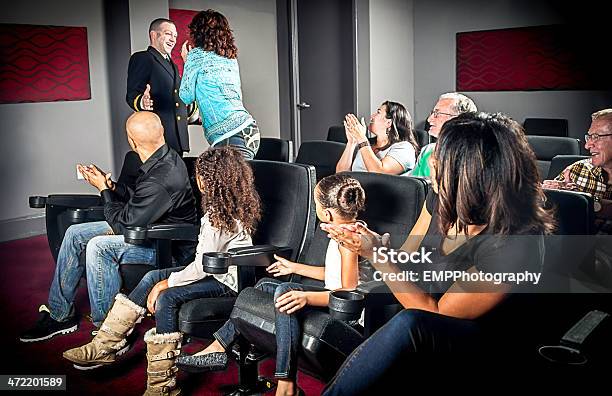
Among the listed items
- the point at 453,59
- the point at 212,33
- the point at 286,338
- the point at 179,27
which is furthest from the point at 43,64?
the point at 286,338

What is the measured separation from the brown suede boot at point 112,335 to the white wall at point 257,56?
4.15 m

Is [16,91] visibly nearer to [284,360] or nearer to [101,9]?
[101,9]

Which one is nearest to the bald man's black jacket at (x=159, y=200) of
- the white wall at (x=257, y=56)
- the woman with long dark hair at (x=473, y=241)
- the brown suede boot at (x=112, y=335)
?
the brown suede boot at (x=112, y=335)

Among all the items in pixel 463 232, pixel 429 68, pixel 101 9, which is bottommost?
pixel 463 232

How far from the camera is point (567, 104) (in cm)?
659

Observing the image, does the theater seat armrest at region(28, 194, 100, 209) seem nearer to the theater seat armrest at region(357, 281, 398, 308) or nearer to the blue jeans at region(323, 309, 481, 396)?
the theater seat armrest at region(357, 281, 398, 308)

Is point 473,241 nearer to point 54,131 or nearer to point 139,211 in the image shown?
point 139,211

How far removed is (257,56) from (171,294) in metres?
5.09

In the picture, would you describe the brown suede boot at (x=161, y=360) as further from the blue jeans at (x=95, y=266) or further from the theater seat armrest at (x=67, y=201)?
the theater seat armrest at (x=67, y=201)

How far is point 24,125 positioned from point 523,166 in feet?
15.7

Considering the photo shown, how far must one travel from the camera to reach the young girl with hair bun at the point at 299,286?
2344mm

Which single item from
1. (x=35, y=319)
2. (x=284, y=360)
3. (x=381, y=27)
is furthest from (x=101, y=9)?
(x=284, y=360)

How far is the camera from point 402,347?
1.93 m

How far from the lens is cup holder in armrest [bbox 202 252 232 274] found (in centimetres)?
257
